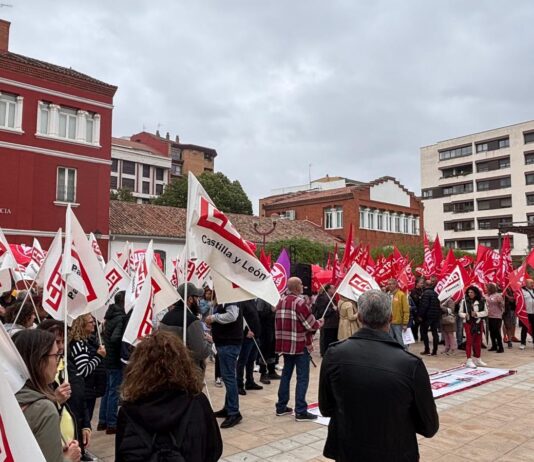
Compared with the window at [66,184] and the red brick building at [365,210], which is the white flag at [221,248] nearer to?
the window at [66,184]

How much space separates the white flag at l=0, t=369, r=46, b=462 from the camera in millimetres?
1937

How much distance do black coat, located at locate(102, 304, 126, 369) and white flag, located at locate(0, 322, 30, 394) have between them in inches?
156

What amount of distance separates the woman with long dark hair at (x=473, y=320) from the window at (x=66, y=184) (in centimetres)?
2156

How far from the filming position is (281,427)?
664 centimetres

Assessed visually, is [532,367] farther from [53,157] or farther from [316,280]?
[53,157]

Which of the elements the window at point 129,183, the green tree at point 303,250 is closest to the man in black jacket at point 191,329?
the green tree at point 303,250

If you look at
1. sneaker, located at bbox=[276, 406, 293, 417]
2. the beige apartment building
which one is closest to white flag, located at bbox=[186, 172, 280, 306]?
sneaker, located at bbox=[276, 406, 293, 417]

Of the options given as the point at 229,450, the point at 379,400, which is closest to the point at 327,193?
the point at 229,450

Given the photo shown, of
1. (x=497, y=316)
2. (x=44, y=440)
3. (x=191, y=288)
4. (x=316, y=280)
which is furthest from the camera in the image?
(x=316, y=280)

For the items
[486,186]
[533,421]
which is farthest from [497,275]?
[486,186]

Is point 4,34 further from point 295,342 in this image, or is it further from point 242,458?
point 242,458

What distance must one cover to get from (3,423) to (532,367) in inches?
464

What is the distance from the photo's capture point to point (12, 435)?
1.94 metres

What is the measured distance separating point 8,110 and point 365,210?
105 ft
